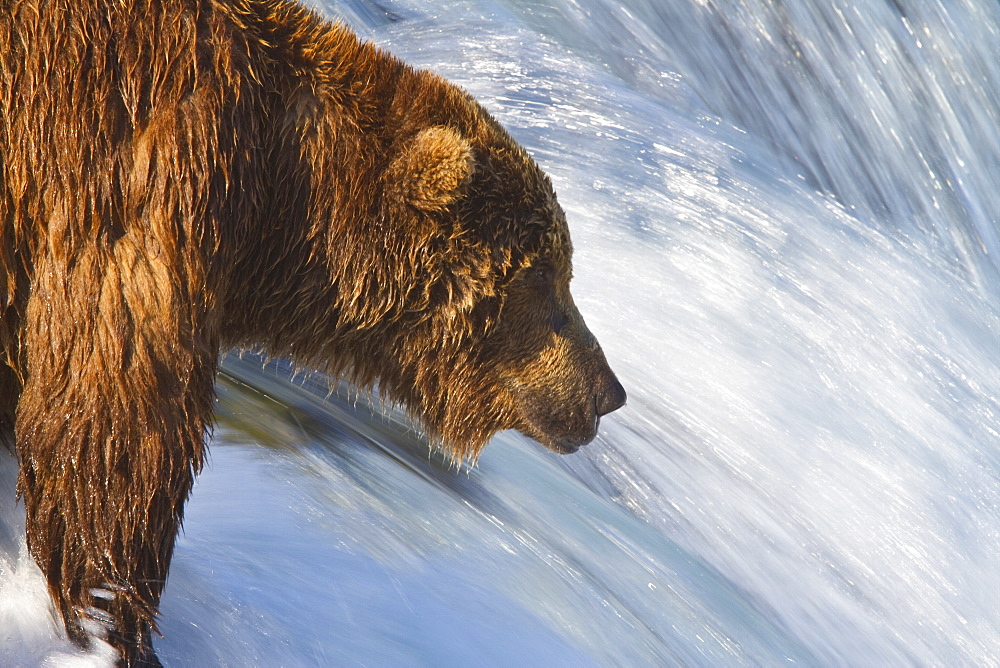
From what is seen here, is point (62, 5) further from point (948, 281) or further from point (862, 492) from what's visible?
point (948, 281)

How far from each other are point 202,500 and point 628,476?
236cm

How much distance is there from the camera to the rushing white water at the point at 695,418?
3721mm

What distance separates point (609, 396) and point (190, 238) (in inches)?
56.9

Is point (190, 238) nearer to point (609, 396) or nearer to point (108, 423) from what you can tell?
point (108, 423)

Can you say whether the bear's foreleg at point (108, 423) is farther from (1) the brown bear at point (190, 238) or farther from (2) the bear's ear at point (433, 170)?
(2) the bear's ear at point (433, 170)

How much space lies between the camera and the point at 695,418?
232 inches

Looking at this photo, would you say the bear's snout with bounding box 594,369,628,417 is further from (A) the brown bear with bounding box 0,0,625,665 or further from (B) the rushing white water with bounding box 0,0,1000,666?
(B) the rushing white water with bounding box 0,0,1000,666

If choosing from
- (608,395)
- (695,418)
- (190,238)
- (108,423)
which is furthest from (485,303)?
(695,418)

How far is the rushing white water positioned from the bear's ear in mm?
1391

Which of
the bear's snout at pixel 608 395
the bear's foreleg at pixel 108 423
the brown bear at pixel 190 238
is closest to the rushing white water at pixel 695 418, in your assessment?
the bear's foreleg at pixel 108 423

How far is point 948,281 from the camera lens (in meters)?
7.38

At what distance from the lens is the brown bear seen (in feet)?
8.15

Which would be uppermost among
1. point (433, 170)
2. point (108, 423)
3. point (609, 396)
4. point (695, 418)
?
point (433, 170)

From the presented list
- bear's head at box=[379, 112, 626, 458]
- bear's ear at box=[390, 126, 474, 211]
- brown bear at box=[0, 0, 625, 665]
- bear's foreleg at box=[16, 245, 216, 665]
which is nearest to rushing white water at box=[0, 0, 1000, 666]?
bear's foreleg at box=[16, 245, 216, 665]
